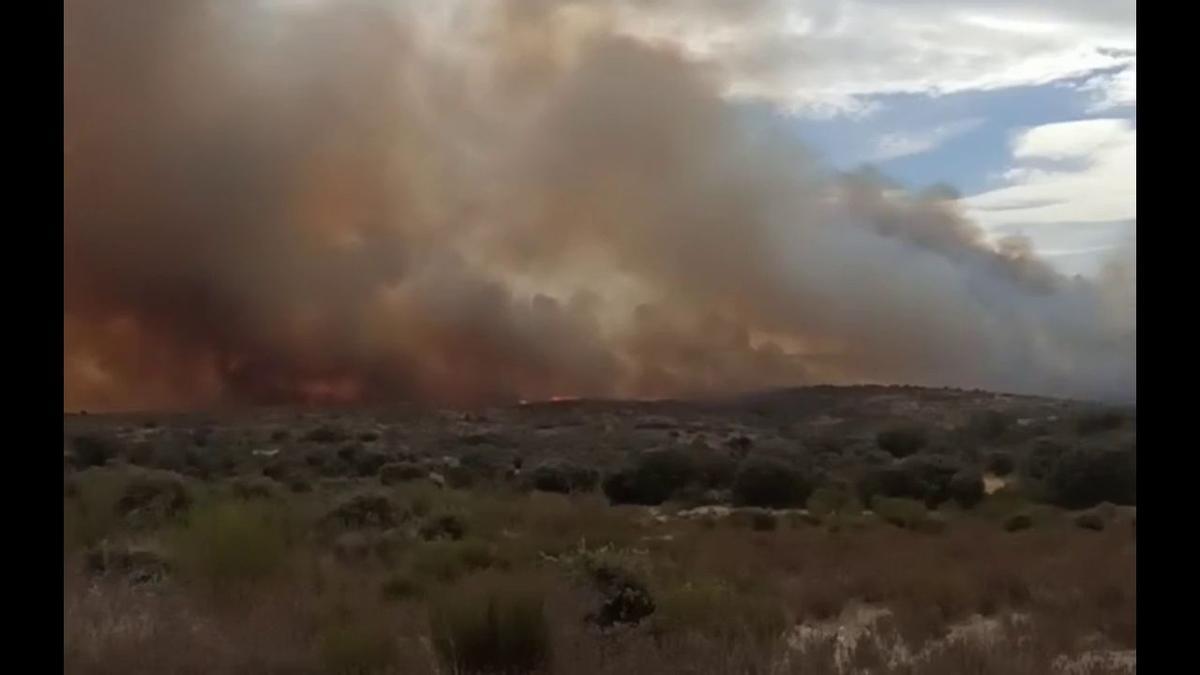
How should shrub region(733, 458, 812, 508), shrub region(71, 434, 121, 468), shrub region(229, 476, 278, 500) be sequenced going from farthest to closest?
shrub region(71, 434, 121, 468)
shrub region(733, 458, 812, 508)
shrub region(229, 476, 278, 500)

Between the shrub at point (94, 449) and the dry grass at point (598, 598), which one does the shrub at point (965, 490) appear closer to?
the dry grass at point (598, 598)

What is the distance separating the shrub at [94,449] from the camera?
1055 inches

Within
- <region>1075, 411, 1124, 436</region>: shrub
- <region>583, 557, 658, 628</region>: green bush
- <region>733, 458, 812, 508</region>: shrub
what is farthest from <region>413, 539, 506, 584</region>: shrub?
<region>1075, 411, 1124, 436</region>: shrub

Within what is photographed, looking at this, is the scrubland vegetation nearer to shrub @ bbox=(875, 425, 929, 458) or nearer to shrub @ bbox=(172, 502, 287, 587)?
shrub @ bbox=(172, 502, 287, 587)

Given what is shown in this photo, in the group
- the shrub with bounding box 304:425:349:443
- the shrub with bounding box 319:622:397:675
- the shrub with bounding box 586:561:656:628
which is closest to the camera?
the shrub with bounding box 319:622:397:675

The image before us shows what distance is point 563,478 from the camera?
2514 centimetres

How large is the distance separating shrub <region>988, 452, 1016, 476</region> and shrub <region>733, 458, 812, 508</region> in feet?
16.7

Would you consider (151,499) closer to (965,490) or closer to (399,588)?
(399,588)

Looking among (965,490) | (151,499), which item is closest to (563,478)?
(965,490)

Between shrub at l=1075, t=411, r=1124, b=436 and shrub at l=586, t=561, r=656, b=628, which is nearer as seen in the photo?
shrub at l=586, t=561, r=656, b=628

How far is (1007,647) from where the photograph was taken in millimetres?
8273

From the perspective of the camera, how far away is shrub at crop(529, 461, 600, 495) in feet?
80.9

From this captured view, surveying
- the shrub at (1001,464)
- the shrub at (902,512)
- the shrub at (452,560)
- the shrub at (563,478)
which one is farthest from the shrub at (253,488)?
the shrub at (1001,464)

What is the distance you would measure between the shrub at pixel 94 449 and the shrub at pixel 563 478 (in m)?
9.52
